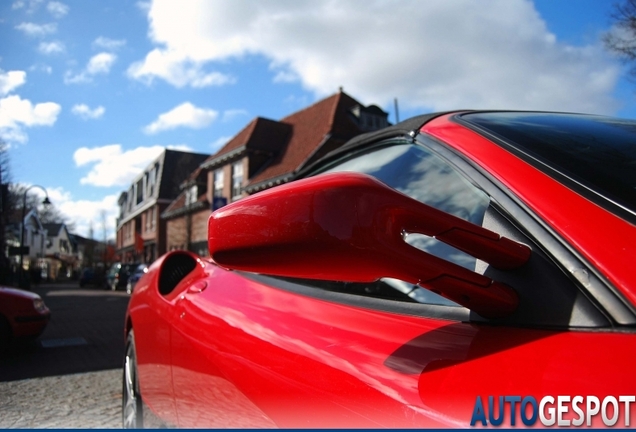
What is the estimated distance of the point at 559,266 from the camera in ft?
2.91

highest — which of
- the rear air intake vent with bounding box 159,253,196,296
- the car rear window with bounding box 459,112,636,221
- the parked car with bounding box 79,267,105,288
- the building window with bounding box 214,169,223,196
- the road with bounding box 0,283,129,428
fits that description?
the building window with bounding box 214,169,223,196

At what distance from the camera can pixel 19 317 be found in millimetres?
2918

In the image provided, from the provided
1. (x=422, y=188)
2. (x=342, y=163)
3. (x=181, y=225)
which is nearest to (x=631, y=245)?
(x=422, y=188)

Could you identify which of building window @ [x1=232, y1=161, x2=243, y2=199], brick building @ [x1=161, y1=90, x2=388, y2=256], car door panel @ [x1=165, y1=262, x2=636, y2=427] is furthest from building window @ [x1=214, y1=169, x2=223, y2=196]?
car door panel @ [x1=165, y1=262, x2=636, y2=427]

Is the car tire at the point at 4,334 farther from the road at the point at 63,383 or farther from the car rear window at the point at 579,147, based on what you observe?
the car rear window at the point at 579,147

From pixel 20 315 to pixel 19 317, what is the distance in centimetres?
2

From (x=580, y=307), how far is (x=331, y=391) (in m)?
0.47

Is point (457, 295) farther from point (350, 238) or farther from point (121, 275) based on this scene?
point (121, 275)

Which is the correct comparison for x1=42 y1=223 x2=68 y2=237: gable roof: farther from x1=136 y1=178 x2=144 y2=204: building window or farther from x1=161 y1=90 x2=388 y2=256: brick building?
x1=136 y1=178 x2=144 y2=204: building window

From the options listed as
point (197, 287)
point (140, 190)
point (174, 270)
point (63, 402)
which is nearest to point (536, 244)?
point (197, 287)

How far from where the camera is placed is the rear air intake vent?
2.37 metres

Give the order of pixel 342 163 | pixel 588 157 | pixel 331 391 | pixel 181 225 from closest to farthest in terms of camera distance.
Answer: pixel 331 391
pixel 588 157
pixel 342 163
pixel 181 225

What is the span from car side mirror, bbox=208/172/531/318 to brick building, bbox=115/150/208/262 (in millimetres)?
42963

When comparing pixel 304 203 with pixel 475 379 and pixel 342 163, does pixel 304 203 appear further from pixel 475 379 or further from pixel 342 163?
pixel 342 163
